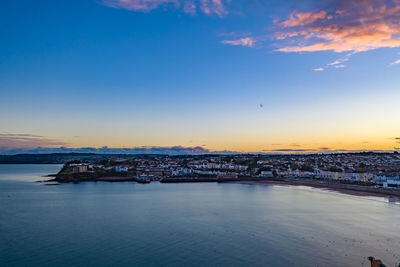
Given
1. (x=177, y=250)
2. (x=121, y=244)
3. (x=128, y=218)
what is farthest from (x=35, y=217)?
(x=177, y=250)

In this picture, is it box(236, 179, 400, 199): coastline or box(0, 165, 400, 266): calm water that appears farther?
box(236, 179, 400, 199): coastline

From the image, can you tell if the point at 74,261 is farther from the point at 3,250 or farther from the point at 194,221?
the point at 194,221

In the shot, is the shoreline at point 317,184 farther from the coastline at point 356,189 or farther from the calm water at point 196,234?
Answer: the calm water at point 196,234

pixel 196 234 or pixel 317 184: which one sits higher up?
pixel 196 234

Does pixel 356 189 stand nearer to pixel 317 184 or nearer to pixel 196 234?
pixel 317 184

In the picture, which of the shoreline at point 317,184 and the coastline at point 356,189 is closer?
the coastline at point 356,189

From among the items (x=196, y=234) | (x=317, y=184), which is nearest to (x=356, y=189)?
(x=317, y=184)

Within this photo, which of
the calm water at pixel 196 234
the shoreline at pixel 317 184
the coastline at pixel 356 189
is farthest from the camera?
the shoreline at pixel 317 184

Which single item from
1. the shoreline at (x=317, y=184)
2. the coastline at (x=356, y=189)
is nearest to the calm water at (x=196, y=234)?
the coastline at (x=356, y=189)

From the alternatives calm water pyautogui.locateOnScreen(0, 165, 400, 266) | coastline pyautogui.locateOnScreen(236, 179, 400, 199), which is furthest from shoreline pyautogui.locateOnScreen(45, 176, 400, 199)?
calm water pyautogui.locateOnScreen(0, 165, 400, 266)

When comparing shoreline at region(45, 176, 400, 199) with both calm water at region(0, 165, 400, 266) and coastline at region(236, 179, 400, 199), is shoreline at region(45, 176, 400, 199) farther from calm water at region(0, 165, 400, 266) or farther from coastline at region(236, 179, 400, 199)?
calm water at region(0, 165, 400, 266)
